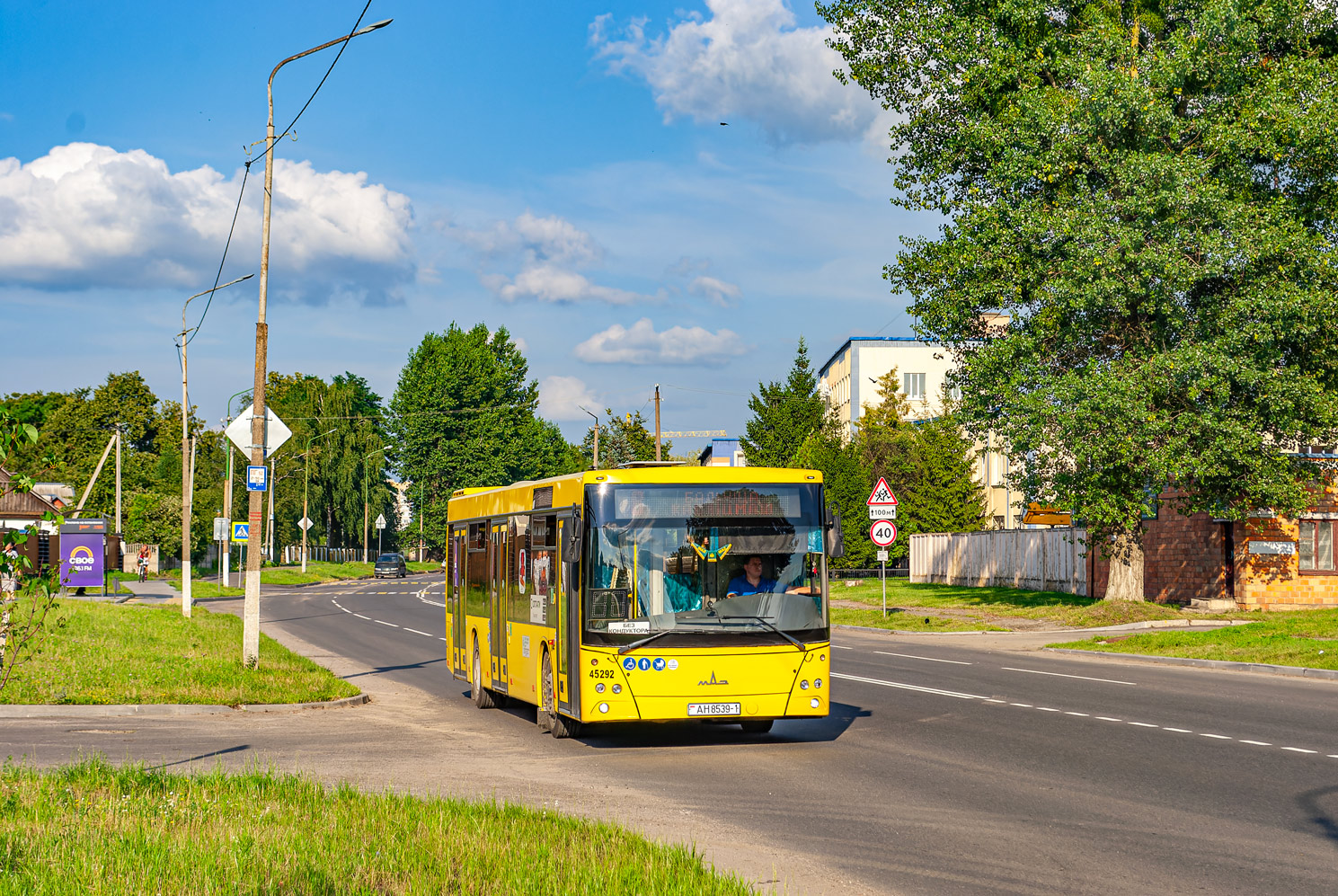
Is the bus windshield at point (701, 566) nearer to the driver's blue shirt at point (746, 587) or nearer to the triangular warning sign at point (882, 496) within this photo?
the driver's blue shirt at point (746, 587)

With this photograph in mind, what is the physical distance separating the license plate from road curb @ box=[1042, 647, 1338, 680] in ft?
40.3

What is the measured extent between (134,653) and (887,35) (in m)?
25.0

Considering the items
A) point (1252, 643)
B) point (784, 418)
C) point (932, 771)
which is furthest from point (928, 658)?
point (784, 418)

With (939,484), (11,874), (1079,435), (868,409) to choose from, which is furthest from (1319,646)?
(868,409)

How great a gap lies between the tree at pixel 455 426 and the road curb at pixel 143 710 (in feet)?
264

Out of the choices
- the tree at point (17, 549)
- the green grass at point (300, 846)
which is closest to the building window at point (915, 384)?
the green grass at point (300, 846)

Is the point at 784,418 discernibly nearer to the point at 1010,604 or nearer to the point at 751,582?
the point at 1010,604

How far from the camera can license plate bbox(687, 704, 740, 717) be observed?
12.6m

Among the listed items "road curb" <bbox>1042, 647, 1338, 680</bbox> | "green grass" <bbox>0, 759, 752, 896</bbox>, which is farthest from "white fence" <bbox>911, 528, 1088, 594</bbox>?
"green grass" <bbox>0, 759, 752, 896</bbox>

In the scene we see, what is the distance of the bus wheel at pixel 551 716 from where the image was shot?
13.9m

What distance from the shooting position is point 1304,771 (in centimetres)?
1107

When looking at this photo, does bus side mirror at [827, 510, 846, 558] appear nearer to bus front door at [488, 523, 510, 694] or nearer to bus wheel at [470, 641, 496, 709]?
bus front door at [488, 523, 510, 694]

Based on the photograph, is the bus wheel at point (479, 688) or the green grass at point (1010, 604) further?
the green grass at point (1010, 604)

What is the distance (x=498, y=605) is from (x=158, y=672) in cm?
595
